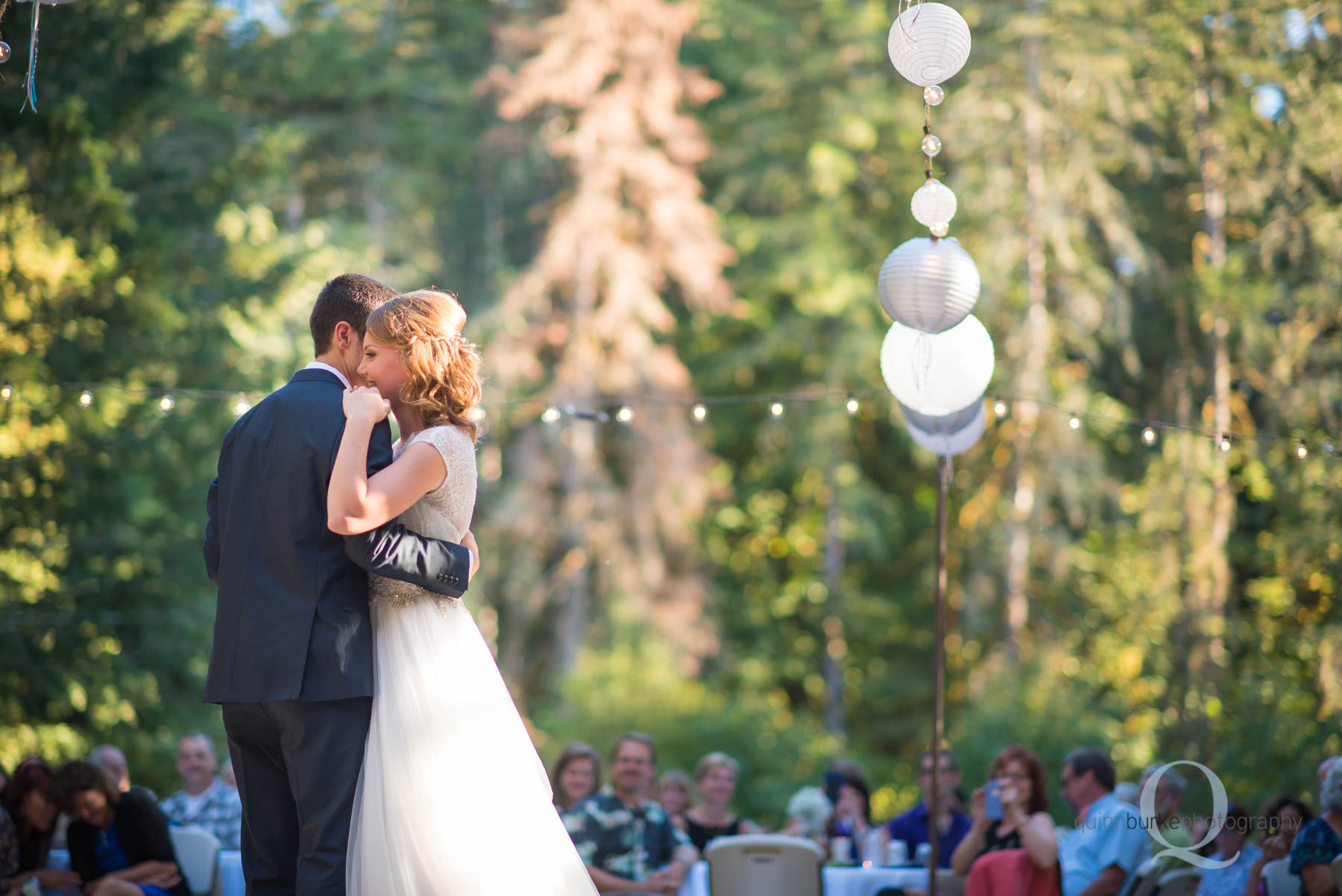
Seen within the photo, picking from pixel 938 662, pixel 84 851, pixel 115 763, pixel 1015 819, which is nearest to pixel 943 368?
pixel 938 662

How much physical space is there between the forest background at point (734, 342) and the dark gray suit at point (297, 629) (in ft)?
22.6

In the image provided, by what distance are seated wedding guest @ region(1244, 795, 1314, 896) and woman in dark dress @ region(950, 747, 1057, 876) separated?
89 cm

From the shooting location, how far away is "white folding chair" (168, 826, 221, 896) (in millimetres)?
5707

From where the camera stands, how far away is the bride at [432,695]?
2.57 metres

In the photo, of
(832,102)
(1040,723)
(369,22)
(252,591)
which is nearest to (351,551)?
(252,591)

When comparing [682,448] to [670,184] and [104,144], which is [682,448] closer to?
[670,184]

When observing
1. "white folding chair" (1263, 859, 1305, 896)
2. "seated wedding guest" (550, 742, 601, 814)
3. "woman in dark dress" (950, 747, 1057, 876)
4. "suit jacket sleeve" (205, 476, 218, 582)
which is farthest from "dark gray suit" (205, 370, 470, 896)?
"white folding chair" (1263, 859, 1305, 896)

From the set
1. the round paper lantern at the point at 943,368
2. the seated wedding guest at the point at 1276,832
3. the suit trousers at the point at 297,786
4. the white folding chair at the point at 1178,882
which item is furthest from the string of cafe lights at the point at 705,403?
the white folding chair at the point at 1178,882

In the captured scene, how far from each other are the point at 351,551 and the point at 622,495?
1246cm

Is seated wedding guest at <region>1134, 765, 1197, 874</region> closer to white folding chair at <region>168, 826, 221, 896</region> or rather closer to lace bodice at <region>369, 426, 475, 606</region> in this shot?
lace bodice at <region>369, 426, 475, 606</region>

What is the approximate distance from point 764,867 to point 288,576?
10.4 ft

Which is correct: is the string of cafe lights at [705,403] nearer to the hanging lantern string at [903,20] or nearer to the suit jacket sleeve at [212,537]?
the suit jacket sleeve at [212,537]

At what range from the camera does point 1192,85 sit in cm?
1244

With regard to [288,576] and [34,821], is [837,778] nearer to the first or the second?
[34,821]
